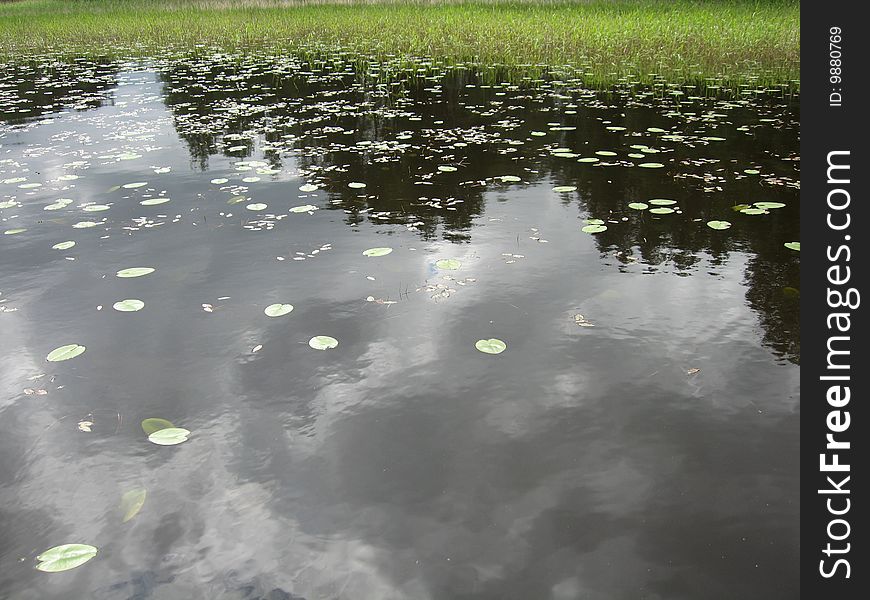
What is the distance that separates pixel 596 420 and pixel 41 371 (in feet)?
7.77

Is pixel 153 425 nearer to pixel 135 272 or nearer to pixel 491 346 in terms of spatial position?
pixel 491 346

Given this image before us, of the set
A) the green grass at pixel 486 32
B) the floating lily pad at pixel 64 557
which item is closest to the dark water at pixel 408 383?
the floating lily pad at pixel 64 557

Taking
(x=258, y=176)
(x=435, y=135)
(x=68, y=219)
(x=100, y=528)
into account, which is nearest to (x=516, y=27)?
(x=435, y=135)

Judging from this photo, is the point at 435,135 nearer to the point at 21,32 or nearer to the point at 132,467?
the point at 132,467

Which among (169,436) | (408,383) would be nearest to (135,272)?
(169,436)

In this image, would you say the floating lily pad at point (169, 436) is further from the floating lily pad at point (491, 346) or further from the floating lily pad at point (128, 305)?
the floating lily pad at point (491, 346)

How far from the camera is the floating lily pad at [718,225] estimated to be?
4.33 meters

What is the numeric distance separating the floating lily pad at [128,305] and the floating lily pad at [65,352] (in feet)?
1.21

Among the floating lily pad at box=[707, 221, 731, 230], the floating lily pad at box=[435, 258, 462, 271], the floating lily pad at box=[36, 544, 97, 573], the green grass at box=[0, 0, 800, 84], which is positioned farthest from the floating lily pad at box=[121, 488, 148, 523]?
the green grass at box=[0, 0, 800, 84]

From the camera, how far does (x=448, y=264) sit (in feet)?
12.6

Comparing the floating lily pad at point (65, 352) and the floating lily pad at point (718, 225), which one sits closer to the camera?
the floating lily pad at point (65, 352)

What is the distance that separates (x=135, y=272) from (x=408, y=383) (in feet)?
6.59

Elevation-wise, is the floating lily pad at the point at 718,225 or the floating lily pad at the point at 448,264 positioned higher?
the floating lily pad at the point at 718,225

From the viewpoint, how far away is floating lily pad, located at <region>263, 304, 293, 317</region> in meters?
3.27
